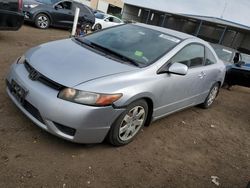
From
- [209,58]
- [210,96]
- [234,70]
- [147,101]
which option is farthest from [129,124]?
[234,70]

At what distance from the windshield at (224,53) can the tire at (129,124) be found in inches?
290

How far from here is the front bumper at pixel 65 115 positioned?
3.15 metres

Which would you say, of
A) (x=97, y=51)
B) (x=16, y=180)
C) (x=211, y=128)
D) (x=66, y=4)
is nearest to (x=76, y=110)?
(x=16, y=180)

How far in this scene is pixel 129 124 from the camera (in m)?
3.74

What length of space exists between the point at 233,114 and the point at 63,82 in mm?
4815

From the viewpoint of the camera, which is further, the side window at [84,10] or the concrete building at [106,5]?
the concrete building at [106,5]

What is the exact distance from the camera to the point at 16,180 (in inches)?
113

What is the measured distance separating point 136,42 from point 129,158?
69.5 inches

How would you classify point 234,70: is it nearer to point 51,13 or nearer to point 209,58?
point 209,58

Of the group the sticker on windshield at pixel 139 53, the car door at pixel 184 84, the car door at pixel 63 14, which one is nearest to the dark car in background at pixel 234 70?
the car door at pixel 184 84

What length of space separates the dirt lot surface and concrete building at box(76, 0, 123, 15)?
131 feet

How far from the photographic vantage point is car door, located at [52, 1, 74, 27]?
1306cm

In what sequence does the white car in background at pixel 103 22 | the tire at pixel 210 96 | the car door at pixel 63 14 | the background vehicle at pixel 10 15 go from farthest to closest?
the white car in background at pixel 103 22, the car door at pixel 63 14, the background vehicle at pixel 10 15, the tire at pixel 210 96

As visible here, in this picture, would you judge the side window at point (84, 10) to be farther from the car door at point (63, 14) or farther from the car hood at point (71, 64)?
the car hood at point (71, 64)
